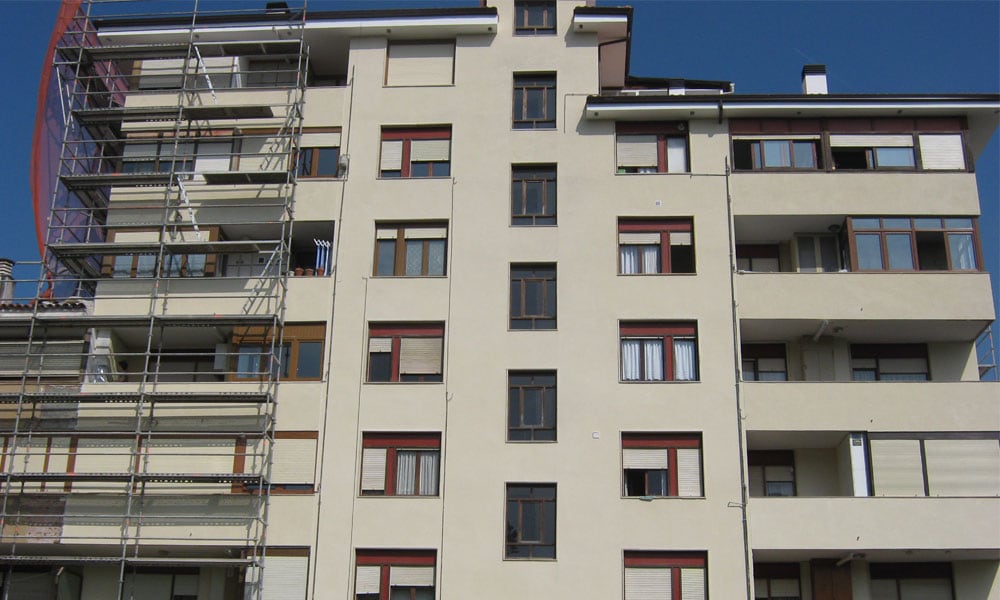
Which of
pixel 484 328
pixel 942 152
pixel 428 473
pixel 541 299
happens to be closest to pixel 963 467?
pixel 942 152

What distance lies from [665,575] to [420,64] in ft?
58.5

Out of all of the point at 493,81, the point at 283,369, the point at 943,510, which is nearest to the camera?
the point at 943,510

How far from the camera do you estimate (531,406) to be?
3409cm

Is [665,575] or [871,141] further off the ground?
[871,141]

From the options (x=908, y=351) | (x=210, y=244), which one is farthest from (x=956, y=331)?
(x=210, y=244)

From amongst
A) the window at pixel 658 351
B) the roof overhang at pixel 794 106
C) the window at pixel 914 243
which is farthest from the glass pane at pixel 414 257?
the window at pixel 914 243

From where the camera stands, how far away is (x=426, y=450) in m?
33.8

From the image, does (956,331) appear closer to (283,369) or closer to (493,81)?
(493,81)

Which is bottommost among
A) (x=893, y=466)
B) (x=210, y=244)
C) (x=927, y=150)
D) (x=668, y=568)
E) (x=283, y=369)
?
(x=668, y=568)

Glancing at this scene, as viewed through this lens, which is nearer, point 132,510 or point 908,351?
point 132,510

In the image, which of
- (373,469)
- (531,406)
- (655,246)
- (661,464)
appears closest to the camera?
(661,464)

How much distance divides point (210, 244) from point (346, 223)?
13.5 ft

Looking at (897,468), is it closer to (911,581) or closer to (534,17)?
(911,581)

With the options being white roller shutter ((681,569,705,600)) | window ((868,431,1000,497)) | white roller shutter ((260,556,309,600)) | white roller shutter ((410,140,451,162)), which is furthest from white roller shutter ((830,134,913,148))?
white roller shutter ((260,556,309,600))
